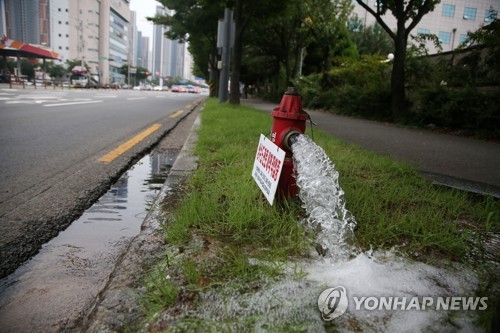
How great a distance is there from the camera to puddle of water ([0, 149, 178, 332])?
4.84ft

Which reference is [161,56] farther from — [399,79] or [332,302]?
[332,302]

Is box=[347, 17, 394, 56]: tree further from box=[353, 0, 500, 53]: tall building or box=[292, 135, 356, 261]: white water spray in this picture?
box=[292, 135, 356, 261]: white water spray

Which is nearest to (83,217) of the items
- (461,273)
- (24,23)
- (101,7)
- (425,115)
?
(461,273)

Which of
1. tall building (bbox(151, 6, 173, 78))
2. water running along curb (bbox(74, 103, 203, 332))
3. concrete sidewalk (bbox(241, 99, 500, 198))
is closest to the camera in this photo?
water running along curb (bbox(74, 103, 203, 332))

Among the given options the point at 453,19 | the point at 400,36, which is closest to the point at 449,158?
the point at 400,36

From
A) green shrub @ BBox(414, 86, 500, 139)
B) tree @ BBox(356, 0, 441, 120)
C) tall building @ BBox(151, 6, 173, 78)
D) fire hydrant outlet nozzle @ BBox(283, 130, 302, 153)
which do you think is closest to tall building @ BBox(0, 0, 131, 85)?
tall building @ BBox(151, 6, 173, 78)

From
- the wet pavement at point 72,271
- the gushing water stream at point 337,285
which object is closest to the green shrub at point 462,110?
the gushing water stream at point 337,285

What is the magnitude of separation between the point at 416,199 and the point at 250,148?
2177 millimetres

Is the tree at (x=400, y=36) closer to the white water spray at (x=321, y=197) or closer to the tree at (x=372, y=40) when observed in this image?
the white water spray at (x=321, y=197)

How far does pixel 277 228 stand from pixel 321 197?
0.29 metres

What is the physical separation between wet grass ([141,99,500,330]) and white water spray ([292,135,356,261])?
0.29ft

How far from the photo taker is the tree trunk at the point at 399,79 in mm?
10732

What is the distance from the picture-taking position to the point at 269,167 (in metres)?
2.22

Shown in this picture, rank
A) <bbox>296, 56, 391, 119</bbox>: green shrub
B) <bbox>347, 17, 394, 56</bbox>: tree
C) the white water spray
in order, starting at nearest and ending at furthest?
the white water spray → <bbox>296, 56, 391, 119</bbox>: green shrub → <bbox>347, 17, 394, 56</bbox>: tree
